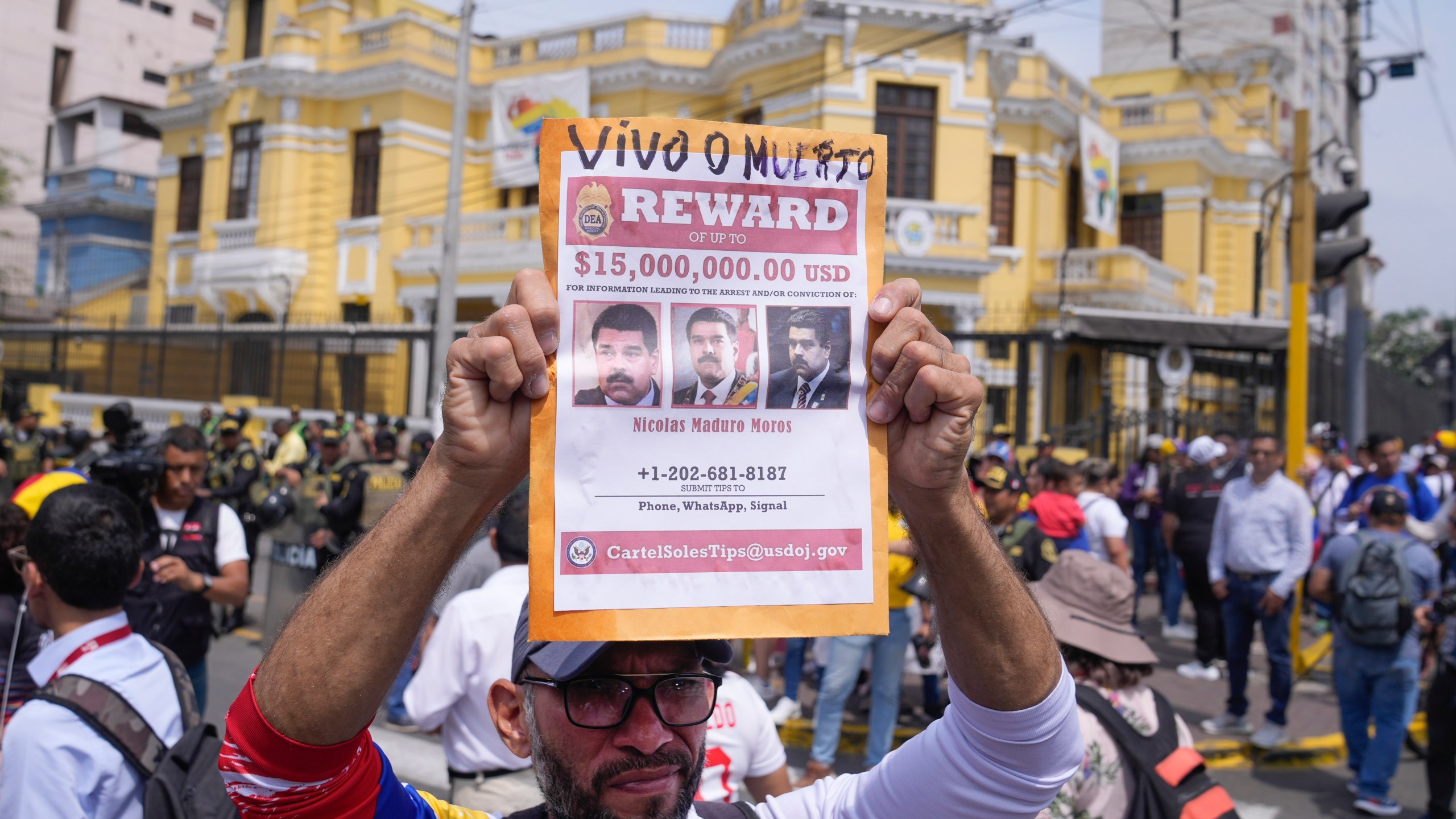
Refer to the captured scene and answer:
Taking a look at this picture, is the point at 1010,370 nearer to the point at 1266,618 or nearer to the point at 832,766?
the point at 1266,618

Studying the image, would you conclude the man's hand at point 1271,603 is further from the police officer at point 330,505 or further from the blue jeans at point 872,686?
the police officer at point 330,505

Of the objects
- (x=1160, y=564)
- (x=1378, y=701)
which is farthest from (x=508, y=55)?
(x=1378, y=701)

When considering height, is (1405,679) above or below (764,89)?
below

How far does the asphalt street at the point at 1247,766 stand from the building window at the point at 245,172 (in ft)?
66.1

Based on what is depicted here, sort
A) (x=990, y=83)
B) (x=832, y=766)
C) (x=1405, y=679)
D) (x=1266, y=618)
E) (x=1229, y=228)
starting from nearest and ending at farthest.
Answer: (x=1405, y=679) < (x=832, y=766) < (x=1266, y=618) < (x=990, y=83) < (x=1229, y=228)

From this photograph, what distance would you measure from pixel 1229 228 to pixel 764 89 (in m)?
14.0

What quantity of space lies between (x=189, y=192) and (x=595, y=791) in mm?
31515

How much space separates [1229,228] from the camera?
2667cm

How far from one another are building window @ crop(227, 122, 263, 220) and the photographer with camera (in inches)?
936

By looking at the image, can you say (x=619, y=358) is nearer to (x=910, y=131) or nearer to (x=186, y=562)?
(x=186, y=562)

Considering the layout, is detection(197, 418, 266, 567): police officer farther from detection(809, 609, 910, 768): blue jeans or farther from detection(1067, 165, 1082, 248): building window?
detection(1067, 165, 1082, 248): building window

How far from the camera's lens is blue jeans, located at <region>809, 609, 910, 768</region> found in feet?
18.4

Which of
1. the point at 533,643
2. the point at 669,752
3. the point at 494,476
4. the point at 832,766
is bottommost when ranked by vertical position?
the point at 832,766

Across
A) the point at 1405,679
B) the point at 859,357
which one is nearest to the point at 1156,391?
the point at 1405,679
